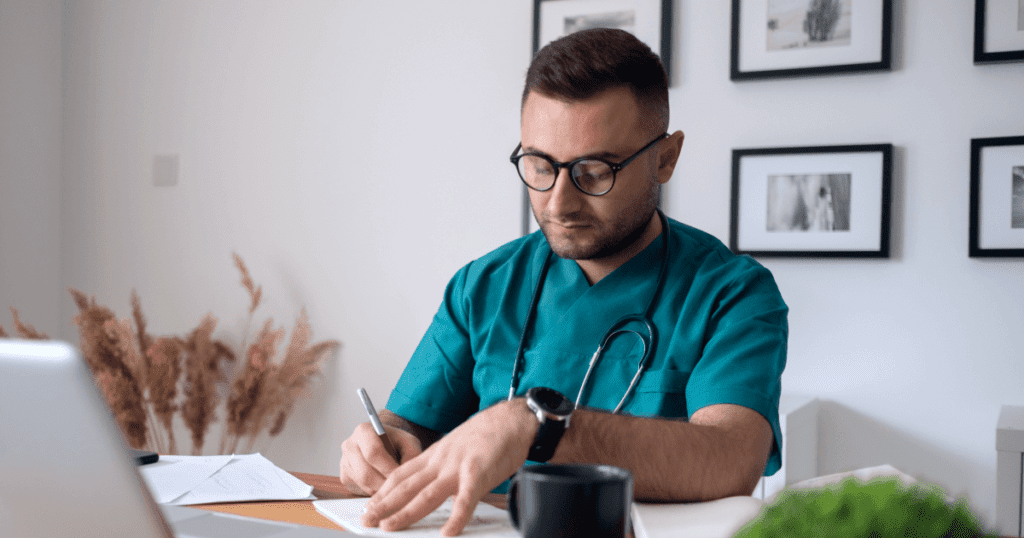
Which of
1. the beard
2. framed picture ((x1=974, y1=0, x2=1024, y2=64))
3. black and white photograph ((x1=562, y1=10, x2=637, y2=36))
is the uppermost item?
black and white photograph ((x1=562, y1=10, x2=637, y2=36))

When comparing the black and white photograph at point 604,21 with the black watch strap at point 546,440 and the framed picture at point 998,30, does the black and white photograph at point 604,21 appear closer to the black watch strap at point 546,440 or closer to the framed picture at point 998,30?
the framed picture at point 998,30

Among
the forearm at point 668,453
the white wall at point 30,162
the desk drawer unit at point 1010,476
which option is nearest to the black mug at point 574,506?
the forearm at point 668,453

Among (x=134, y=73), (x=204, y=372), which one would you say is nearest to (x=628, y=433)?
(x=204, y=372)

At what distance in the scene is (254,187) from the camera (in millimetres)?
2727

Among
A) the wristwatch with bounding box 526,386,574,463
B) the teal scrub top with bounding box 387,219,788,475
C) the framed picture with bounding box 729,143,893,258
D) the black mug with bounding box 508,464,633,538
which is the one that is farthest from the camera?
the framed picture with bounding box 729,143,893,258

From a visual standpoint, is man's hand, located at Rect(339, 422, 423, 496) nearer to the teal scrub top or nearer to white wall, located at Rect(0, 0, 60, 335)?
the teal scrub top

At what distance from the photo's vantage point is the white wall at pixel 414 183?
1967 millimetres

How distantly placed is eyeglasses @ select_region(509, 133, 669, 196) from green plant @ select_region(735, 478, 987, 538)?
85cm

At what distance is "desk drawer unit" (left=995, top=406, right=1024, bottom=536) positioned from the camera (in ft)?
5.22

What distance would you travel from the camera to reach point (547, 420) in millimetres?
874

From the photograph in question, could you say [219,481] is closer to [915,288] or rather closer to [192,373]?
[192,373]

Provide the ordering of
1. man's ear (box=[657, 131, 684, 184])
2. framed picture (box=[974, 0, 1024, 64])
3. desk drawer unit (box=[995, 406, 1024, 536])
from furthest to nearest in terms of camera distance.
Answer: framed picture (box=[974, 0, 1024, 64]) → desk drawer unit (box=[995, 406, 1024, 536]) → man's ear (box=[657, 131, 684, 184])

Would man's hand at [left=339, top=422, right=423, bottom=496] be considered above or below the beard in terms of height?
below

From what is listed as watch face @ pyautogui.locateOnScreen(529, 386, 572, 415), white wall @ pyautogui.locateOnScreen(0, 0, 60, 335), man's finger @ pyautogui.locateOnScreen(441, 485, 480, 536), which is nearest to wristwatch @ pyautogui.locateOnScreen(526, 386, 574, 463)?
watch face @ pyautogui.locateOnScreen(529, 386, 572, 415)
